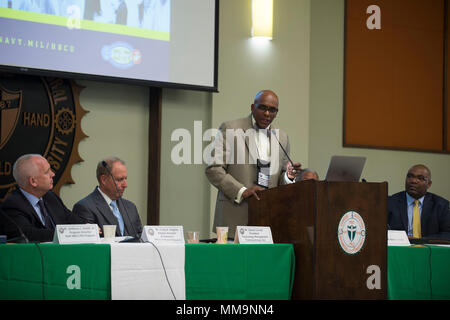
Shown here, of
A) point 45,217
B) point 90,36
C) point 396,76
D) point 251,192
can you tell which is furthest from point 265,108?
point 396,76

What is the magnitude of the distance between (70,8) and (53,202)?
1648 millimetres

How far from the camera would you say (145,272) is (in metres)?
2.19

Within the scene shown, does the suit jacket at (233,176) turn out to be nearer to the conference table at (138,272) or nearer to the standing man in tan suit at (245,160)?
the standing man in tan suit at (245,160)

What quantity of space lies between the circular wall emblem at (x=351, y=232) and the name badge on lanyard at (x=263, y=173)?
1042 millimetres

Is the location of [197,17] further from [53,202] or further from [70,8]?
[53,202]

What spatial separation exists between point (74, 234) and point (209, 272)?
0.53m

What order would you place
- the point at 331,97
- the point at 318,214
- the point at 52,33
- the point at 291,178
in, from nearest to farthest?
the point at 318,214 < the point at 291,178 < the point at 52,33 < the point at 331,97

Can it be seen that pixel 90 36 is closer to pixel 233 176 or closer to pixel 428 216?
pixel 233 176

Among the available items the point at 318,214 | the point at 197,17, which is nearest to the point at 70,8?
the point at 197,17

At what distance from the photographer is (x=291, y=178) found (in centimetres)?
314

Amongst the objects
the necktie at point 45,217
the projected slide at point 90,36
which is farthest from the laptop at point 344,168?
the projected slide at point 90,36

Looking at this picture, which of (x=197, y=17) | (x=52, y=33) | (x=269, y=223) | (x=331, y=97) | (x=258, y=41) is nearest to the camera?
(x=269, y=223)

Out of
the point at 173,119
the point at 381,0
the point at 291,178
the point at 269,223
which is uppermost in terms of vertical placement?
the point at 381,0

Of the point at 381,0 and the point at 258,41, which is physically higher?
the point at 381,0
